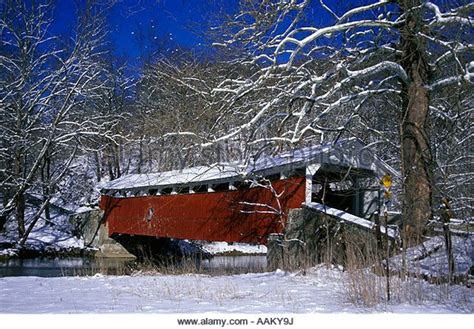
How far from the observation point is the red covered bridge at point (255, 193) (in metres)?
11.1

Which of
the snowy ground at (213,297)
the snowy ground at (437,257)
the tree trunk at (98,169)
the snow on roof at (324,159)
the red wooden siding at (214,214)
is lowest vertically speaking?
the snowy ground at (213,297)

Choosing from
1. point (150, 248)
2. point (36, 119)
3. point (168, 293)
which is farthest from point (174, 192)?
point (168, 293)

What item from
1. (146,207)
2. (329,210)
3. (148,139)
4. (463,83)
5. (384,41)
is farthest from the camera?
(146,207)

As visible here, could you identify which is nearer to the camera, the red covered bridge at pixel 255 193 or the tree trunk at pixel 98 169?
the red covered bridge at pixel 255 193

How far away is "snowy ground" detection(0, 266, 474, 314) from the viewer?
4.81 m

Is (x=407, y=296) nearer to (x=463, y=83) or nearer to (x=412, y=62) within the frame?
(x=463, y=83)

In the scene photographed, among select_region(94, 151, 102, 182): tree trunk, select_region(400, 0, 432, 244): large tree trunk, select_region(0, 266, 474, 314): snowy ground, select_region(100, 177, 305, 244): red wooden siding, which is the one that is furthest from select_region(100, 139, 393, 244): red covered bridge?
select_region(94, 151, 102, 182): tree trunk

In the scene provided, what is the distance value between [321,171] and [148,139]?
4.34m

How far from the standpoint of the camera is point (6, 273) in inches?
584

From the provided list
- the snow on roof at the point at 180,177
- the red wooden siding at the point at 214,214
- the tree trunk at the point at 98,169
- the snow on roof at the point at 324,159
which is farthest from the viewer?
the tree trunk at the point at 98,169

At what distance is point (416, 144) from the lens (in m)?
8.55

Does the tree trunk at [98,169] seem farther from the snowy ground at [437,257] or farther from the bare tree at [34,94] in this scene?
the snowy ground at [437,257]

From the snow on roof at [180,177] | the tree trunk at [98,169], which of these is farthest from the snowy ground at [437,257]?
the tree trunk at [98,169]

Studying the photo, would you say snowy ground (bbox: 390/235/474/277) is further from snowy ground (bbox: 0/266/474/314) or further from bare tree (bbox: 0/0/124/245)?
bare tree (bbox: 0/0/124/245)
